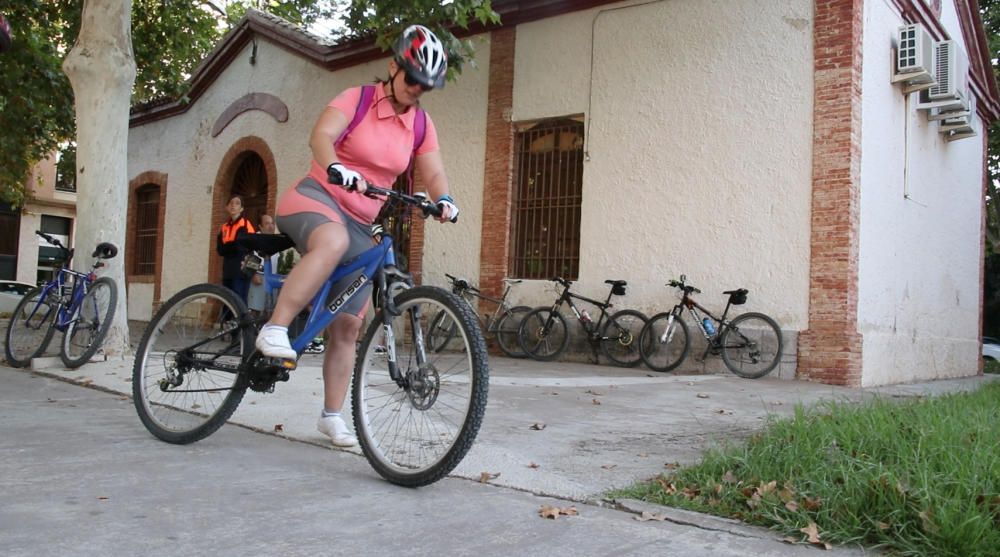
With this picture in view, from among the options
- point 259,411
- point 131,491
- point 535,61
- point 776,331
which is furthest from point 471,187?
point 131,491

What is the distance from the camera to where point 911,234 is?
1047cm

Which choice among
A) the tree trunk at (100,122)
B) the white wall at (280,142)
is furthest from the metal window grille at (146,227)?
the tree trunk at (100,122)

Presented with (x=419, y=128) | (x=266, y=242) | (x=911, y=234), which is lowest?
(x=266, y=242)

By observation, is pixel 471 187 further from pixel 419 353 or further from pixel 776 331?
pixel 419 353

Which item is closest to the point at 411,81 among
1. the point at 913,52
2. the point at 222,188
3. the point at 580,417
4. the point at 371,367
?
the point at 371,367

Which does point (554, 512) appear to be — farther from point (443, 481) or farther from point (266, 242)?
point (266, 242)

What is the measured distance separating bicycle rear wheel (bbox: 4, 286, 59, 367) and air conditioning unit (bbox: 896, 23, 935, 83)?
9410 mm

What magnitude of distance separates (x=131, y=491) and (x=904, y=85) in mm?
9930

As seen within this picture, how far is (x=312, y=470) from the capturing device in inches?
131

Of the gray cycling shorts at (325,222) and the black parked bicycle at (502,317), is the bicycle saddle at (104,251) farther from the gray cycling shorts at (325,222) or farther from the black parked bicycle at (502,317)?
the gray cycling shorts at (325,222)

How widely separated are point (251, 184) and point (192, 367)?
12.3 m

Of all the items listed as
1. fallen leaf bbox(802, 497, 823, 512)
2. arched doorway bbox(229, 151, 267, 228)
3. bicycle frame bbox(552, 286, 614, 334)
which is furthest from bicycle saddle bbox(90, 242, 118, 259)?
arched doorway bbox(229, 151, 267, 228)

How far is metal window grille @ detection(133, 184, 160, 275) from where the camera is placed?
1750 cm

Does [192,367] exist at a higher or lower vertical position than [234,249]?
lower
